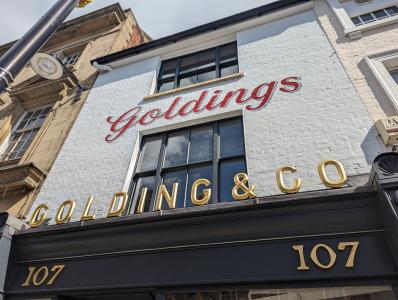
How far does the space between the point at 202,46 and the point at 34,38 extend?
236 inches

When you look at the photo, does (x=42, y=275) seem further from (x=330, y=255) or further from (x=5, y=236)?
(x=330, y=255)

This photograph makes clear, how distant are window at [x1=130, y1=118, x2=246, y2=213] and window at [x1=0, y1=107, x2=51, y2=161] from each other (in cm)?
489

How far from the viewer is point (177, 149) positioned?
6875 millimetres

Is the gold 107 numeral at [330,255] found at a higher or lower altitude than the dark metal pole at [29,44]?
lower

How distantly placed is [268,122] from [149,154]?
2986mm

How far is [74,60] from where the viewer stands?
13.2 metres

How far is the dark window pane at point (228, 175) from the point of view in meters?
5.54

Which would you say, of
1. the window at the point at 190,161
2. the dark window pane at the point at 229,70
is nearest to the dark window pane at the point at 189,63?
the dark window pane at the point at 229,70

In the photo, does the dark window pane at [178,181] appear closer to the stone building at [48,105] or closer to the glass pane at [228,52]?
the stone building at [48,105]

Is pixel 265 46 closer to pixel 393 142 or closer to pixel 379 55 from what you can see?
pixel 379 55

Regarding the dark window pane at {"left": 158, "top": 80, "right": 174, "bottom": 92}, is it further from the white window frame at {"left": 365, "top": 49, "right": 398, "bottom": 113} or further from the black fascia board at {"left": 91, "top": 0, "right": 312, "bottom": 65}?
the white window frame at {"left": 365, "top": 49, "right": 398, "bottom": 113}

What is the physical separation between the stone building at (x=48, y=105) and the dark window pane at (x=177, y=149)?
3.50 m

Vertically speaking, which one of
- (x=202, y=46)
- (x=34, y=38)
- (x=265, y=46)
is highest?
(x=202, y=46)

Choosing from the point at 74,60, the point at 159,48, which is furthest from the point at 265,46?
the point at 74,60
